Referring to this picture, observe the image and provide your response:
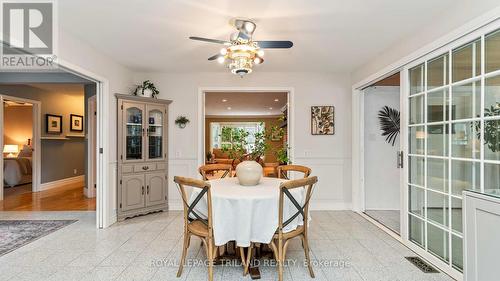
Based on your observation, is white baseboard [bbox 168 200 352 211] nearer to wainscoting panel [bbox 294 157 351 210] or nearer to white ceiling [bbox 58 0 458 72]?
wainscoting panel [bbox 294 157 351 210]

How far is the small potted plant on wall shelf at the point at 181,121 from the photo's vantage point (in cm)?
457

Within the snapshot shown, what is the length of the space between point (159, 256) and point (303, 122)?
3.13 m

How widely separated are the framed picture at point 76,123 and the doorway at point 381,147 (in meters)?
7.66

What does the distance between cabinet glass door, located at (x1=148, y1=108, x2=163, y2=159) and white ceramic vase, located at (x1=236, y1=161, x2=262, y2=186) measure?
90.7 inches

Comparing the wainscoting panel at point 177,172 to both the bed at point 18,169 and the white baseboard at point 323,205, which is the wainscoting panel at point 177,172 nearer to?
the white baseboard at point 323,205

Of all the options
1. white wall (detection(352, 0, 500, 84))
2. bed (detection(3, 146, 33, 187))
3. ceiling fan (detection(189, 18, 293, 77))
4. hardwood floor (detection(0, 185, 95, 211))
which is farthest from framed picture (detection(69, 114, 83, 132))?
white wall (detection(352, 0, 500, 84))

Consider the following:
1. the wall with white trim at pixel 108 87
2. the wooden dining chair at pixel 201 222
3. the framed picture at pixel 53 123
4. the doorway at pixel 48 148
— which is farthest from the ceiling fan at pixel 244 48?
the framed picture at pixel 53 123

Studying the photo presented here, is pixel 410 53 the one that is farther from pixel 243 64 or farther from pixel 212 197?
pixel 212 197

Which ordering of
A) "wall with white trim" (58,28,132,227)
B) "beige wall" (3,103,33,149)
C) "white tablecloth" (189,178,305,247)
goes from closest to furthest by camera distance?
1. "white tablecloth" (189,178,305,247)
2. "wall with white trim" (58,28,132,227)
3. "beige wall" (3,103,33,149)

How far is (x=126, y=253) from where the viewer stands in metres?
2.80

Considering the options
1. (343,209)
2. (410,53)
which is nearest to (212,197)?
(410,53)

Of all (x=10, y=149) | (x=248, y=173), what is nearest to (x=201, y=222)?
(x=248, y=173)

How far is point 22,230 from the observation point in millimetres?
3484

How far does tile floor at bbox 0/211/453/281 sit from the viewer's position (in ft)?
7.70
